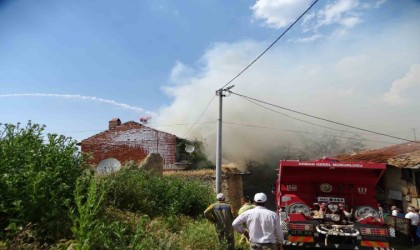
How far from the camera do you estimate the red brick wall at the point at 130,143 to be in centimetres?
3120

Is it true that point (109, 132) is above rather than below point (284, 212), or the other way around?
above

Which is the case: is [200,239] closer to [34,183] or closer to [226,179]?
[34,183]

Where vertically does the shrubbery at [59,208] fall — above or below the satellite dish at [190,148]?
below

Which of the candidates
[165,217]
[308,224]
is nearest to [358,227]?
[308,224]

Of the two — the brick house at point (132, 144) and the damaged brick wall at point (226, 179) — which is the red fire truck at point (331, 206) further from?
the brick house at point (132, 144)

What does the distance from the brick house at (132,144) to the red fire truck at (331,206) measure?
68.4 ft

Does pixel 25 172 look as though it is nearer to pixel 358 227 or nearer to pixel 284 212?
pixel 284 212

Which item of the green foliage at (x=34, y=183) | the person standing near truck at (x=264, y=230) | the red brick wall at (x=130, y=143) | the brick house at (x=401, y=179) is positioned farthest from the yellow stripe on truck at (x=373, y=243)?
the red brick wall at (x=130, y=143)

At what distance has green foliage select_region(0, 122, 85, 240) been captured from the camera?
5.26 metres

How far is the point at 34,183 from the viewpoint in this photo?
5250mm

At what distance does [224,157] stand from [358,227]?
2313 cm

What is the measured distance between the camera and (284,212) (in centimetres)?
984

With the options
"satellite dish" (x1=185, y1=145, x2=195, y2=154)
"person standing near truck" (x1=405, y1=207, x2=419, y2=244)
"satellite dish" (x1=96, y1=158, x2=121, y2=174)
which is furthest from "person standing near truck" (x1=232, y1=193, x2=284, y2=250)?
"satellite dish" (x1=185, y1=145, x2=195, y2=154)

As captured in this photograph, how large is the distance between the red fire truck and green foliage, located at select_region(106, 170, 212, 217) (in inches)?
104
